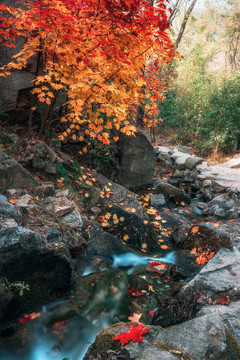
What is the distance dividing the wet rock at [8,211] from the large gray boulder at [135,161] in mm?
4394

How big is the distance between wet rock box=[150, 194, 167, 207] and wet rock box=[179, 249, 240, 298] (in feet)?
12.5

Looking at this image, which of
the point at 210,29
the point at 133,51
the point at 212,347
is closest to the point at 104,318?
the point at 212,347

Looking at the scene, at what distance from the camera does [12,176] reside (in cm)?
409

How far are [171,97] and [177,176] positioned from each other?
25.6ft

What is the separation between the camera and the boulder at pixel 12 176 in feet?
13.1

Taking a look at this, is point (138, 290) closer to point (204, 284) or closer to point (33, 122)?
point (204, 284)

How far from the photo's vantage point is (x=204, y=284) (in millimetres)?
2826

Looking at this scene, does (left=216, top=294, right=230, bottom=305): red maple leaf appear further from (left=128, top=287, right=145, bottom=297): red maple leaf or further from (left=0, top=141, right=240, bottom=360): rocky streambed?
(left=128, top=287, right=145, bottom=297): red maple leaf

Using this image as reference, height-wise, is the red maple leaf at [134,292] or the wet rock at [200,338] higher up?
the wet rock at [200,338]

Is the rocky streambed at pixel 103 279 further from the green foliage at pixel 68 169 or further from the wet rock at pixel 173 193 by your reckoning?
the wet rock at pixel 173 193

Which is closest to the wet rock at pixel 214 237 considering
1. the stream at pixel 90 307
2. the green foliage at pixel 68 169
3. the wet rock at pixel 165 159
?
the stream at pixel 90 307

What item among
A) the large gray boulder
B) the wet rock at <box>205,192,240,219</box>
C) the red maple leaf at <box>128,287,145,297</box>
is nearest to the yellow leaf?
the red maple leaf at <box>128,287,145,297</box>

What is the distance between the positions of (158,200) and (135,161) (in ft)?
4.84

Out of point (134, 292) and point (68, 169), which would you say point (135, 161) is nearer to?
point (68, 169)
